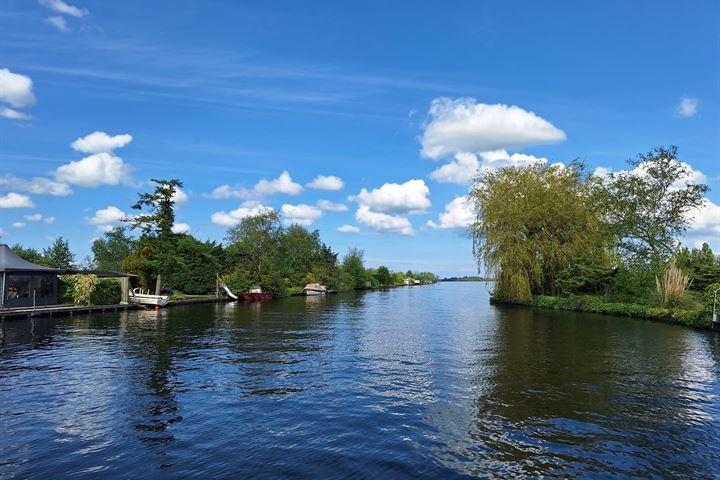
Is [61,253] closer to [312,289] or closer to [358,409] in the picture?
[312,289]

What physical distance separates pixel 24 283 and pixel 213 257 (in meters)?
28.7

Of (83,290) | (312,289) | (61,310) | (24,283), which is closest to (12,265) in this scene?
(24,283)

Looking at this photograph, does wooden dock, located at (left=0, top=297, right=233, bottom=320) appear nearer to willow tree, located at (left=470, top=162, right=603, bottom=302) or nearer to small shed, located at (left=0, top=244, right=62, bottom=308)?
small shed, located at (left=0, top=244, right=62, bottom=308)

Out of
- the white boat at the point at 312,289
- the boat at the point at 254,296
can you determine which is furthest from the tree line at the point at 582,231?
the white boat at the point at 312,289

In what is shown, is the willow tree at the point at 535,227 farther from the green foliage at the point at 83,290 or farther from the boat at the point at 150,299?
the green foliage at the point at 83,290

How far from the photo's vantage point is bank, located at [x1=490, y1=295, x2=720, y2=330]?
30.4 metres

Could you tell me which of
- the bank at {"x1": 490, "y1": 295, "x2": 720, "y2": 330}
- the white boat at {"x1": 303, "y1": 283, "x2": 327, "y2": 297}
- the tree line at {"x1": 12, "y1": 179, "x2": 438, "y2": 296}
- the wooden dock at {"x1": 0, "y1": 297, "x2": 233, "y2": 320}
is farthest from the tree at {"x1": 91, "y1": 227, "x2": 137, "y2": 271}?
the bank at {"x1": 490, "y1": 295, "x2": 720, "y2": 330}

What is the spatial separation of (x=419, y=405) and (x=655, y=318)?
1234 inches

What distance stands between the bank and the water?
25.9ft

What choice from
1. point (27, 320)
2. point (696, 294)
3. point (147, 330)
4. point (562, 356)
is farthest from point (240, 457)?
point (696, 294)

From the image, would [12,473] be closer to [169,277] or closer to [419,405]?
[419,405]

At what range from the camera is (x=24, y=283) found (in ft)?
121

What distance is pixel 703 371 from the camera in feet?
56.0

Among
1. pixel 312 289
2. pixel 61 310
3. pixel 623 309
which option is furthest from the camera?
pixel 312 289
